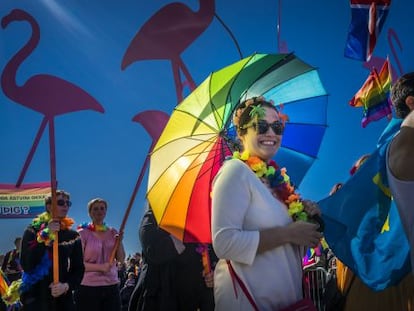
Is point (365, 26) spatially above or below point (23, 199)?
above

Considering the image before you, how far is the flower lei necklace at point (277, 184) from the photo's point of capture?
2133 millimetres

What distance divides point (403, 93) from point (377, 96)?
437cm

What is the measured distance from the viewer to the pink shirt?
17.2ft

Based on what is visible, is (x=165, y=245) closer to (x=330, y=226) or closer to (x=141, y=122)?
(x=330, y=226)

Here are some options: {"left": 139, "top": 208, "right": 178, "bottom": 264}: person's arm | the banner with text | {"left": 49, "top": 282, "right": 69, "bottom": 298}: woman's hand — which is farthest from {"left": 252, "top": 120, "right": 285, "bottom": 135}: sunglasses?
the banner with text

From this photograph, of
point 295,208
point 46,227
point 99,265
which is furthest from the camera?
point 99,265

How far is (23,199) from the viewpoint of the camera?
423 inches

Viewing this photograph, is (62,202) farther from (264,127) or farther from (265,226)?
(265,226)

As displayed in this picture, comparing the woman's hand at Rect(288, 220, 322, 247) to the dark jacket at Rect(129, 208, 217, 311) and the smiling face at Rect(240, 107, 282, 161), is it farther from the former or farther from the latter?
the dark jacket at Rect(129, 208, 217, 311)

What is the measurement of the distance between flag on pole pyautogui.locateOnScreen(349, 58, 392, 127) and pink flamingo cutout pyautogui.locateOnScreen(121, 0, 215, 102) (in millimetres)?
3600

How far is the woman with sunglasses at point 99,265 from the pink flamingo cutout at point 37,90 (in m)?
3.57

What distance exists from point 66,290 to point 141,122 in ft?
17.0

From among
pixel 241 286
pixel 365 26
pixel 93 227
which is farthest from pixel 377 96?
pixel 241 286

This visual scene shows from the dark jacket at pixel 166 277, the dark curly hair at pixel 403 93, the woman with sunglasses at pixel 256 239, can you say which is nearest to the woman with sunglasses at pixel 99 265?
the dark jacket at pixel 166 277
